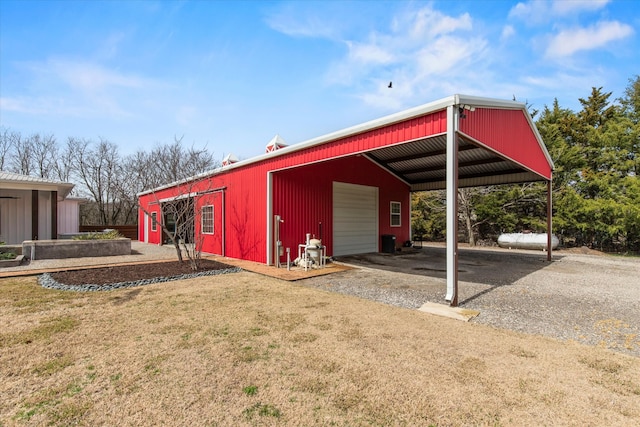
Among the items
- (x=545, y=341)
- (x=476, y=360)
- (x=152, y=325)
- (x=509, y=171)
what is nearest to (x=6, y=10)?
(x=152, y=325)

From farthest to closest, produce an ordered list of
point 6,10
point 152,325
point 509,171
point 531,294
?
1. point 509,171
2. point 6,10
3. point 531,294
4. point 152,325

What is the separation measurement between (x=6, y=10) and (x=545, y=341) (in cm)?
1076

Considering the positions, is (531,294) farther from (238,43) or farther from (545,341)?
(238,43)

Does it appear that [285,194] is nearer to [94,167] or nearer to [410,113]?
[410,113]

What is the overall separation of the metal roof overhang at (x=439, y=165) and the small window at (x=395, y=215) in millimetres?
1172

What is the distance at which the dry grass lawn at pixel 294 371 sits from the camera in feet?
6.86

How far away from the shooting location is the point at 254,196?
352 inches

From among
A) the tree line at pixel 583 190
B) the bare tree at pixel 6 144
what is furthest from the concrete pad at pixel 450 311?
the bare tree at pixel 6 144

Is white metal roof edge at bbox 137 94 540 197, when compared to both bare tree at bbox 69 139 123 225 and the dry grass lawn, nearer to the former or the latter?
the dry grass lawn

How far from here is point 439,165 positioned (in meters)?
10.6

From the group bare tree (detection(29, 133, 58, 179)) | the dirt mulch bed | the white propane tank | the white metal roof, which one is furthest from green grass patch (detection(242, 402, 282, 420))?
bare tree (detection(29, 133, 58, 179))

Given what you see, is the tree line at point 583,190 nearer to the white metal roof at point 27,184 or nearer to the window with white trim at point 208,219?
the window with white trim at point 208,219

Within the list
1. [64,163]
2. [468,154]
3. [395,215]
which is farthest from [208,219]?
[64,163]

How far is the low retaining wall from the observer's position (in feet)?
31.1
